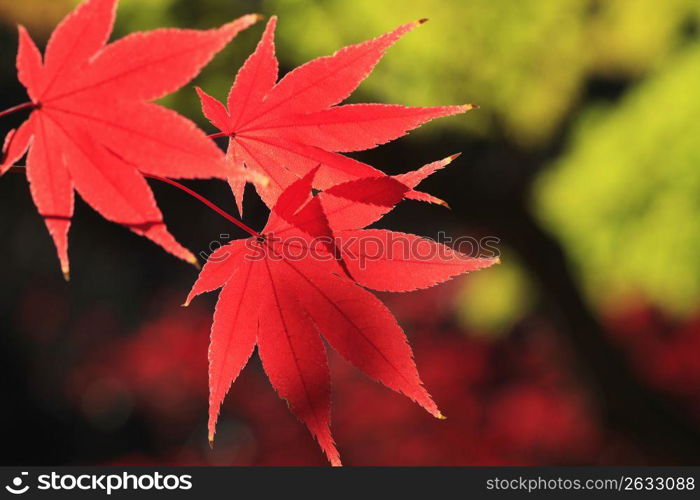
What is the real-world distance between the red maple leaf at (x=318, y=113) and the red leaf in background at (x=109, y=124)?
106mm

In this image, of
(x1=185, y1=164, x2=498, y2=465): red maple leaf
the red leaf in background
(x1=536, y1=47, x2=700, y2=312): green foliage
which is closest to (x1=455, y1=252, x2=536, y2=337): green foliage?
(x1=536, y1=47, x2=700, y2=312): green foliage

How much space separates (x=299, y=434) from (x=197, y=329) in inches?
36.9

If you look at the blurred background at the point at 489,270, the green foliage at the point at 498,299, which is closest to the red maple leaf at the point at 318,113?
the blurred background at the point at 489,270

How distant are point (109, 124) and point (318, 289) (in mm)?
249

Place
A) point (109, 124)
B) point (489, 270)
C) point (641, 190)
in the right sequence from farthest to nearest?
point (489, 270) → point (641, 190) → point (109, 124)

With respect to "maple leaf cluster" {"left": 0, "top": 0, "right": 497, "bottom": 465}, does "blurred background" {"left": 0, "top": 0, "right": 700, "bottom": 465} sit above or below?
below

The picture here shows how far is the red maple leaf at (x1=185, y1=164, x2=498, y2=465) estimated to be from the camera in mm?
587

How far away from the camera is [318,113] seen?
1.91ft

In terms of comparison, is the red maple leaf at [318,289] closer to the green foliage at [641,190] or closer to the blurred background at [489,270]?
the blurred background at [489,270]

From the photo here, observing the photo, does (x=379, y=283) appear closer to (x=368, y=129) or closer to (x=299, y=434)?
(x=368, y=129)

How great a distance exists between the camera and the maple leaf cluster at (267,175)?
462 mm

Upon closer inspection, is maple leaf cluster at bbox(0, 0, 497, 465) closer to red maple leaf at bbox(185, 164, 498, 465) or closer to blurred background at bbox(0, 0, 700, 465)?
red maple leaf at bbox(185, 164, 498, 465)

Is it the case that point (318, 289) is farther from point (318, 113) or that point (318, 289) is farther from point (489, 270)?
point (489, 270)

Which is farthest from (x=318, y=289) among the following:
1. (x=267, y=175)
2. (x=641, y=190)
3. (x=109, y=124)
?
(x=641, y=190)
